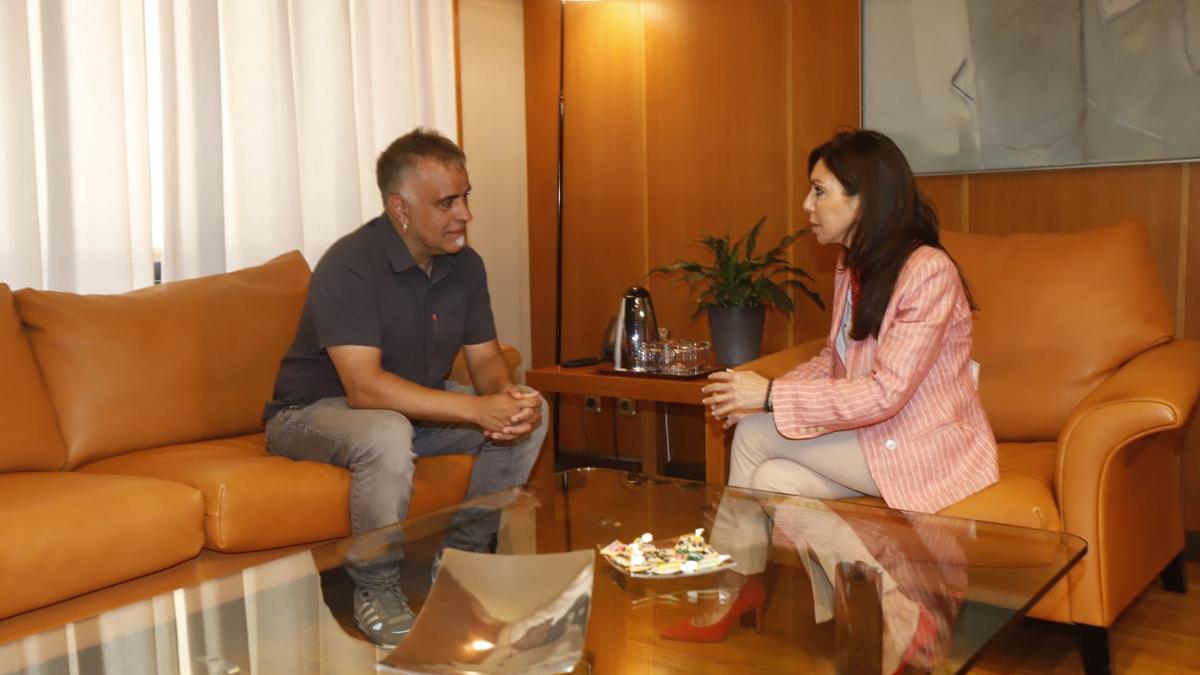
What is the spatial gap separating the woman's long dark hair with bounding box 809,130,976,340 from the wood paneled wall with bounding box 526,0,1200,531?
0.97m

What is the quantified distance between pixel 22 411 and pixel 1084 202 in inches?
109

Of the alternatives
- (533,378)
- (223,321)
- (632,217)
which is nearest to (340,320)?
(223,321)

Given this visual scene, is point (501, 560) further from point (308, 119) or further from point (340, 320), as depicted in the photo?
point (308, 119)

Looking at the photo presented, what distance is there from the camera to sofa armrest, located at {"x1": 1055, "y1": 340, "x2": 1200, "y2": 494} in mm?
2086

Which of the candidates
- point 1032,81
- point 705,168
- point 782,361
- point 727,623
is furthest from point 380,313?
point 1032,81

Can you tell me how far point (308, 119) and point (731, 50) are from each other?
1428 mm

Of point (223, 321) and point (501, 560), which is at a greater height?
point (223, 321)

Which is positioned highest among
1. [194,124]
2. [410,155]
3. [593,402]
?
[194,124]

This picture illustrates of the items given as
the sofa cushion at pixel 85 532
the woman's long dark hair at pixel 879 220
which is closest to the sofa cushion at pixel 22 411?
the sofa cushion at pixel 85 532

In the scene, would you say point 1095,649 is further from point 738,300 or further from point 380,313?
point 380,313

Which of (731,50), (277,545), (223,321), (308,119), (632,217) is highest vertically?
(731,50)

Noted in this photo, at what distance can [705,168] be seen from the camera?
3924 millimetres

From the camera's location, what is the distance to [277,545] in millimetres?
2350

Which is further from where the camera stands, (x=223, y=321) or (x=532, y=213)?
(x=532, y=213)
